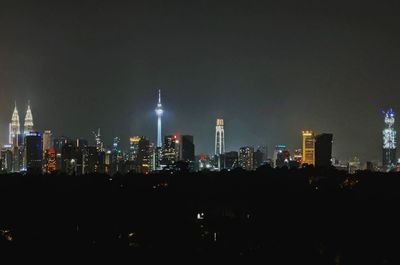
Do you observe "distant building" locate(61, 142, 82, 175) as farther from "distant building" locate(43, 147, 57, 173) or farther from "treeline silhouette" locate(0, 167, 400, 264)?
"treeline silhouette" locate(0, 167, 400, 264)

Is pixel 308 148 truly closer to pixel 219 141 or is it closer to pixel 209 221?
pixel 219 141

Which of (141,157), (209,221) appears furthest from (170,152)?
(209,221)

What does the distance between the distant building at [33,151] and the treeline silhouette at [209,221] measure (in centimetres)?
3595

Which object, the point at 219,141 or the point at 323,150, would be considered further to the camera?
the point at 219,141

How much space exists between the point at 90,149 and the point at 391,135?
4059 cm

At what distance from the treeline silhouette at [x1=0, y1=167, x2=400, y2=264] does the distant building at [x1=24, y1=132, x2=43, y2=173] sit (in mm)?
35954

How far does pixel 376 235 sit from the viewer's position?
43.2ft

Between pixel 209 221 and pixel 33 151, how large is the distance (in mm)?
45132

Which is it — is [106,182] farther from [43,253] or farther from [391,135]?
[391,135]

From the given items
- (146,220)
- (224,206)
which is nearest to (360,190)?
(224,206)

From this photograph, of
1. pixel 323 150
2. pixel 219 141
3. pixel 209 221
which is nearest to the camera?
pixel 209 221

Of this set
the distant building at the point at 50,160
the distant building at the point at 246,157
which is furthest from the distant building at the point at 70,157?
the distant building at the point at 246,157

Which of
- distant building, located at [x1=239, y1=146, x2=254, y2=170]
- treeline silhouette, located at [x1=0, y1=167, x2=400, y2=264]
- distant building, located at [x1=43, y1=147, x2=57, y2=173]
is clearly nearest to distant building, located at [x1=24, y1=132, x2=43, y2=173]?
distant building, located at [x1=43, y1=147, x2=57, y2=173]

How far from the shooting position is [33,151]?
5838cm
